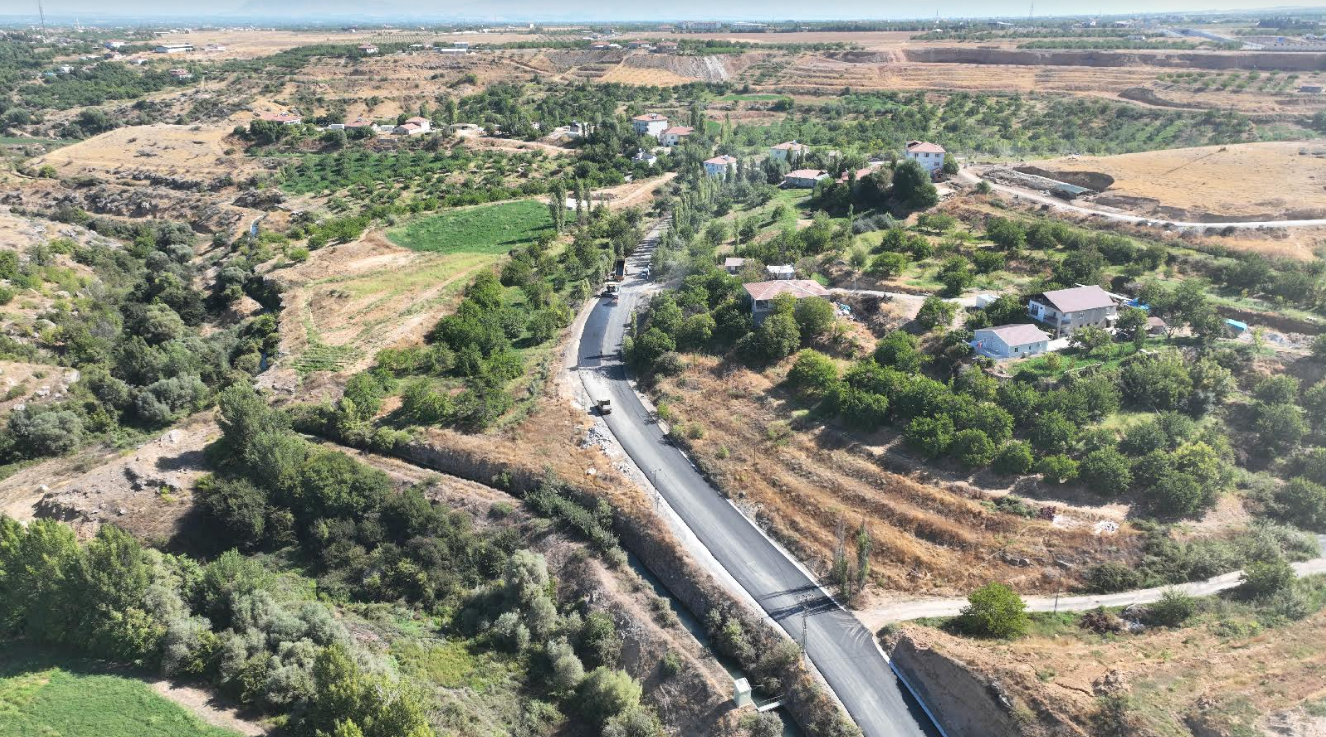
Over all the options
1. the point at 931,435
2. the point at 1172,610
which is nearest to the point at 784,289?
the point at 931,435

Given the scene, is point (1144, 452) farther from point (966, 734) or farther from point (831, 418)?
point (966, 734)

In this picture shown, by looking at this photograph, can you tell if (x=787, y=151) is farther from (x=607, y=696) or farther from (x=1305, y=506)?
(x=607, y=696)

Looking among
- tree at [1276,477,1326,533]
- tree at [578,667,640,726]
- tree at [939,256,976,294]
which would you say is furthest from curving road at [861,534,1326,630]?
tree at [939,256,976,294]

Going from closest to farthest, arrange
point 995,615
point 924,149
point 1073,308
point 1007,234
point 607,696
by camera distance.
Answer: point 607,696, point 995,615, point 1073,308, point 1007,234, point 924,149

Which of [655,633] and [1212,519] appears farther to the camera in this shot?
[1212,519]

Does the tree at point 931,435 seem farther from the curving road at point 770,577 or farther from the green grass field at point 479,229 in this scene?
the green grass field at point 479,229

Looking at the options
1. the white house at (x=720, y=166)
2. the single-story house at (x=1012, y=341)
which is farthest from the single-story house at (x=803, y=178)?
the single-story house at (x=1012, y=341)

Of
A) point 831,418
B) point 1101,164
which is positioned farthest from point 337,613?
point 1101,164
